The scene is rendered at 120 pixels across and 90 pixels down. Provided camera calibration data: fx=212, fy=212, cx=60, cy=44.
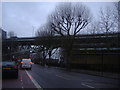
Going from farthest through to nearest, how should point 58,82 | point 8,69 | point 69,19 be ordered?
point 69,19 < point 8,69 < point 58,82

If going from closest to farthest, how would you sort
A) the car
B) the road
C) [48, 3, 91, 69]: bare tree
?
the road → the car → [48, 3, 91, 69]: bare tree

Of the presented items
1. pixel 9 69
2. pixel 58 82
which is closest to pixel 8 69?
pixel 9 69

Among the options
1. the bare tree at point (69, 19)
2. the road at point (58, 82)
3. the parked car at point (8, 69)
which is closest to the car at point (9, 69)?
the parked car at point (8, 69)

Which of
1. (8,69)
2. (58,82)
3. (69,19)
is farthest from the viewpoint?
(69,19)

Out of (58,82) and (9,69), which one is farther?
(9,69)

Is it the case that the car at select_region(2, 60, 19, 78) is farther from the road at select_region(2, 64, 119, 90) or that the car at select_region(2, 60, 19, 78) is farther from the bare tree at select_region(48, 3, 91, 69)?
the bare tree at select_region(48, 3, 91, 69)

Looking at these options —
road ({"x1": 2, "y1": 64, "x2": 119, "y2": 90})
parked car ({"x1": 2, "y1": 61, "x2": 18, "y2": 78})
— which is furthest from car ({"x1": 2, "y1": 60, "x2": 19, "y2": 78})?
road ({"x1": 2, "y1": 64, "x2": 119, "y2": 90})

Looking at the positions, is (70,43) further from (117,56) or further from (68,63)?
(117,56)

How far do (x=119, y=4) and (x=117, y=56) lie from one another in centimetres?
944

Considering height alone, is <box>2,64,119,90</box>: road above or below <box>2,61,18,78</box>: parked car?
below

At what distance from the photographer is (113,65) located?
31.0m

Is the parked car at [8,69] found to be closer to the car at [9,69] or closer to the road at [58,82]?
the car at [9,69]

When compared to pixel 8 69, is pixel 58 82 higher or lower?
lower

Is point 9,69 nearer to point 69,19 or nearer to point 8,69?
point 8,69
